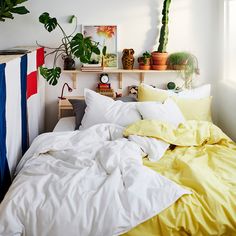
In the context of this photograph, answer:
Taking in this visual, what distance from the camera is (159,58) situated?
3.48 m

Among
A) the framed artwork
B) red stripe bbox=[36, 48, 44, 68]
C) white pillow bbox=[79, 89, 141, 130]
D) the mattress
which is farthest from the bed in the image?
the framed artwork

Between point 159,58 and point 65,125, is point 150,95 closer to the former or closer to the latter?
point 159,58

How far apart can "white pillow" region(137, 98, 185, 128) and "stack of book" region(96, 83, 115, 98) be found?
0.64 m

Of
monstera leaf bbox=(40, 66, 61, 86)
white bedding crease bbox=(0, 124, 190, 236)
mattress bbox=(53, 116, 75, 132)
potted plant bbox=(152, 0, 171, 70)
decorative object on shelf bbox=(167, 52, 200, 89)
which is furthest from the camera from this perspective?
decorative object on shelf bbox=(167, 52, 200, 89)

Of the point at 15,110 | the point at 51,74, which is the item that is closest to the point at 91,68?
the point at 51,74

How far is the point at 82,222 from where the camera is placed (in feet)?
5.28

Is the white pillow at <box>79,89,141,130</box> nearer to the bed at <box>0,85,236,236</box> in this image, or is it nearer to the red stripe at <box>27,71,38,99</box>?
the bed at <box>0,85,236,236</box>

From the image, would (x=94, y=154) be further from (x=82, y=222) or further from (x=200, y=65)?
(x=200, y=65)

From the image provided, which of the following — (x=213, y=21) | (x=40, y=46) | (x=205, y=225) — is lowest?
(x=205, y=225)

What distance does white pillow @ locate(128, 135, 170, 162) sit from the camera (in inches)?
92.4

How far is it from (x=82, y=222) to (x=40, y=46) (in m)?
2.38

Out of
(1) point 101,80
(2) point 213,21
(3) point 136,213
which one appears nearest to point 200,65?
(2) point 213,21

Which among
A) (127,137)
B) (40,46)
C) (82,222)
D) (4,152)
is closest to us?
(82,222)

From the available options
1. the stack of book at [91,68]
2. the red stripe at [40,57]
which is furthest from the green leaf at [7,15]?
the stack of book at [91,68]
